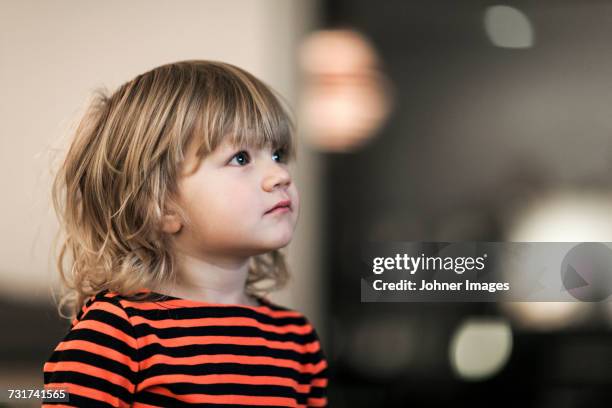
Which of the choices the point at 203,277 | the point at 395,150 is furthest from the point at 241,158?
the point at 395,150

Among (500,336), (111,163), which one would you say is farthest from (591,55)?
(111,163)

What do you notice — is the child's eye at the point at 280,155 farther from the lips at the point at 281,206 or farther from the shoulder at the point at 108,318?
the shoulder at the point at 108,318

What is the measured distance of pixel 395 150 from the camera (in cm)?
116

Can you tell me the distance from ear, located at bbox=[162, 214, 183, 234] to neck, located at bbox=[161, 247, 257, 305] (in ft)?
0.11

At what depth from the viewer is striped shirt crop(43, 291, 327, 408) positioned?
2.39ft

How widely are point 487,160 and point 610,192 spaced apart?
0.20 metres

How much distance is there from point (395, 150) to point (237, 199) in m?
0.45

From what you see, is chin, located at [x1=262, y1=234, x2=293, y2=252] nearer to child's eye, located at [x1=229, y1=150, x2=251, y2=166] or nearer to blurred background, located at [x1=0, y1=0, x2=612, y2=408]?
child's eye, located at [x1=229, y1=150, x2=251, y2=166]

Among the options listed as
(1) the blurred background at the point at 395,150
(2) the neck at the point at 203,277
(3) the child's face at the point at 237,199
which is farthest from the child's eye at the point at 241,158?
(1) the blurred background at the point at 395,150

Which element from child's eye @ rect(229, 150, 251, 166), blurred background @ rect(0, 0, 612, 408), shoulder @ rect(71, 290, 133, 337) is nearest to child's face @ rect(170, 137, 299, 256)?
child's eye @ rect(229, 150, 251, 166)

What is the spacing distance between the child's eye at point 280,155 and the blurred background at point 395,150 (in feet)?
0.77

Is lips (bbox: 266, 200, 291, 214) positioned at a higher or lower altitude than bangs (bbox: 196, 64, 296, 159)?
lower

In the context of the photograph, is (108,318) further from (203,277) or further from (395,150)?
(395,150)

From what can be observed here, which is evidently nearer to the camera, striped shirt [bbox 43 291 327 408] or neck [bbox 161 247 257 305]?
striped shirt [bbox 43 291 327 408]
